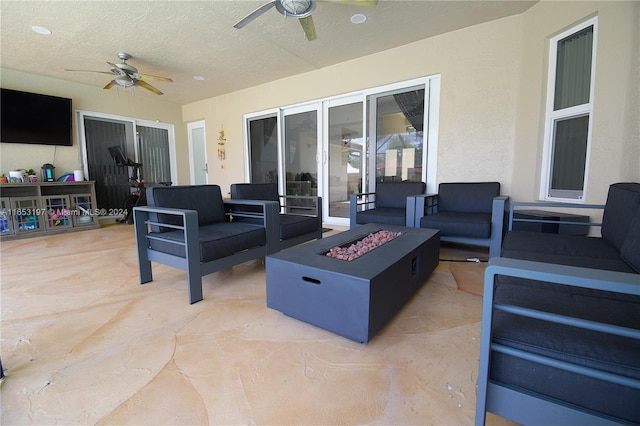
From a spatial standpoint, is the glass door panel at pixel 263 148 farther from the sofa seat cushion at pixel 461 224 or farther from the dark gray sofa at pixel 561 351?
the dark gray sofa at pixel 561 351

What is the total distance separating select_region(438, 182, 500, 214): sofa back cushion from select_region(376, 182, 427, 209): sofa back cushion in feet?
0.93

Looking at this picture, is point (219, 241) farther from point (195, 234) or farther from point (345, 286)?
point (345, 286)

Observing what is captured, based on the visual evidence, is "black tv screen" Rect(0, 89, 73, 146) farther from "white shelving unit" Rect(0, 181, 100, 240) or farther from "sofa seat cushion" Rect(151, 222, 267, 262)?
"sofa seat cushion" Rect(151, 222, 267, 262)

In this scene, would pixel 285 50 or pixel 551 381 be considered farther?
pixel 285 50

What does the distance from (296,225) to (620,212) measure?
2.34 m

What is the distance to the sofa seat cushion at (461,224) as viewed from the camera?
264 centimetres

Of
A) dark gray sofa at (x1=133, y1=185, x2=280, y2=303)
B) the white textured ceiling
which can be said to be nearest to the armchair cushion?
dark gray sofa at (x1=133, y1=185, x2=280, y2=303)

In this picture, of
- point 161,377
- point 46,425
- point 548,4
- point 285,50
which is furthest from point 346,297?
point 285,50

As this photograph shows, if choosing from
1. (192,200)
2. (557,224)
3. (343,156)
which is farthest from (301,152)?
(557,224)

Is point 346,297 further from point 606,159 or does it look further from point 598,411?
point 606,159

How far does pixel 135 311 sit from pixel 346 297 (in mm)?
1466

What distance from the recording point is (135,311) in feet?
6.06

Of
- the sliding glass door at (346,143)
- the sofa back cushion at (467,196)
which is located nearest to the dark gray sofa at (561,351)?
the sofa back cushion at (467,196)

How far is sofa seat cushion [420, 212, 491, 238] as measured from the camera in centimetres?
264
